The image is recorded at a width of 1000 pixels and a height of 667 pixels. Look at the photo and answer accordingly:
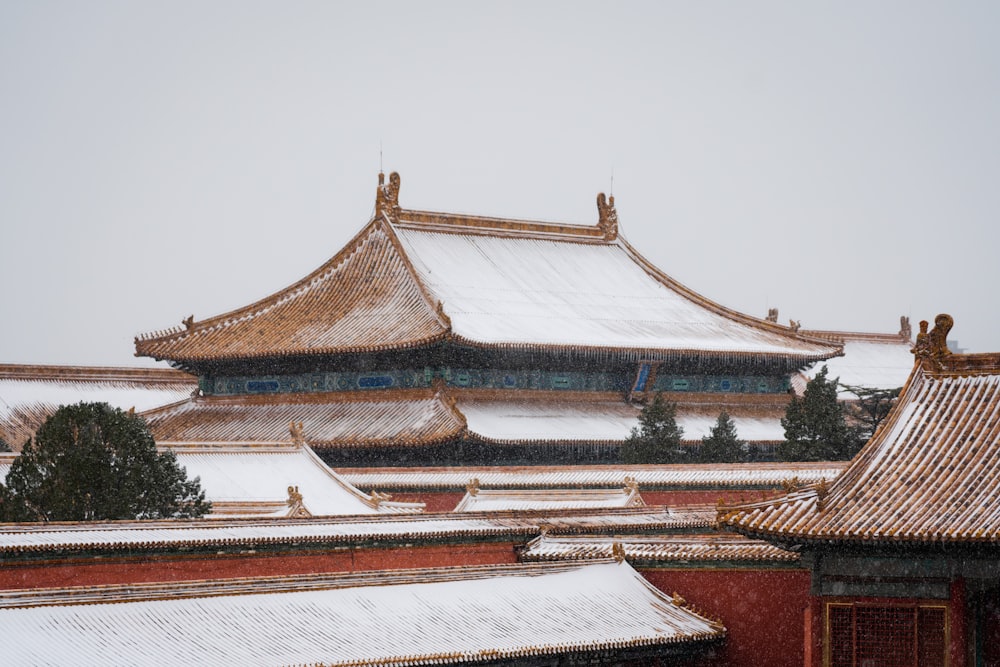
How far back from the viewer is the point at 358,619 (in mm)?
19328

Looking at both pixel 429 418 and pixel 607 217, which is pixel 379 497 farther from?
pixel 607 217

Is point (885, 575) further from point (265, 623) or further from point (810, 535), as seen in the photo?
point (265, 623)

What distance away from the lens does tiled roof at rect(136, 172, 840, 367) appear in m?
39.4

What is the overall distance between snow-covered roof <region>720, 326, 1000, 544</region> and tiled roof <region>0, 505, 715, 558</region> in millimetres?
4913

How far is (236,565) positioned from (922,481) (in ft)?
30.3

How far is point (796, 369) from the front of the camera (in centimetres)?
4400

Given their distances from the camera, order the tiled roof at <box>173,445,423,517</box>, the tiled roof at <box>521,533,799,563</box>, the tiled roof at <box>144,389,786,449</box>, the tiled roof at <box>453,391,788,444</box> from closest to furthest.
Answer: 1. the tiled roof at <box>521,533,799,563</box>
2. the tiled roof at <box>173,445,423,517</box>
3. the tiled roof at <box>144,389,786,449</box>
4. the tiled roof at <box>453,391,788,444</box>

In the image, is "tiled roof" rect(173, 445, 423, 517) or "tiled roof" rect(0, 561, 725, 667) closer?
"tiled roof" rect(0, 561, 725, 667)

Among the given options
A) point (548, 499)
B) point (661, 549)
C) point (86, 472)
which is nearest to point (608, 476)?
point (548, 499)

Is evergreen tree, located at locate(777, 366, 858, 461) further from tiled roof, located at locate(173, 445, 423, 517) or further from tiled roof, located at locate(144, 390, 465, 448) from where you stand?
tiled roof, located at locate(173, 445, 423, 517)

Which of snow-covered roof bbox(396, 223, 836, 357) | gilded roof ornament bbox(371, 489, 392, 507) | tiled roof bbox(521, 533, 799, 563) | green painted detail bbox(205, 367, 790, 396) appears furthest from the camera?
snow-covered roof bbox(396, 223, 836, 357)

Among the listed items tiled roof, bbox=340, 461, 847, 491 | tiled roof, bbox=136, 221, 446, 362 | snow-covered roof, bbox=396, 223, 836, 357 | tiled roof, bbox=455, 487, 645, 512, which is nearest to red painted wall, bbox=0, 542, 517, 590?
tiled roof, bbox=455, 487, 645, 512

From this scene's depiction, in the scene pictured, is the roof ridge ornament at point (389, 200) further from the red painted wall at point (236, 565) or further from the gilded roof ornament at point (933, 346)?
the gilded roof ornament at point (933, 346)

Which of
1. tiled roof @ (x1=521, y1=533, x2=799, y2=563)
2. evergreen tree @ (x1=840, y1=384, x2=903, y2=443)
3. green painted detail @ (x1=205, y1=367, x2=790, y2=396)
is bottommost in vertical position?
tiled roof @ (x1=521, y1=533, x2=799, y2=563)
